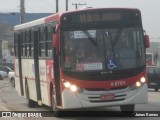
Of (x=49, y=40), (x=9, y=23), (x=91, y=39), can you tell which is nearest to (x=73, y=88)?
(x=91, y=39)

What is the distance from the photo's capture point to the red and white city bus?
601 inches

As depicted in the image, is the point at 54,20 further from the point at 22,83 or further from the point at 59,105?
the point at 22,83

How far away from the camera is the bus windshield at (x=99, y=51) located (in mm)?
15344

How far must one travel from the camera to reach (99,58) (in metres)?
15.4

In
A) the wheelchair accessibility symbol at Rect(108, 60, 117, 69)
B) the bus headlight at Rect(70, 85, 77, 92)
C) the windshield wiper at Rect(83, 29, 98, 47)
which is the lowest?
the bus headlight at Rect(70, 85, 77, 92)

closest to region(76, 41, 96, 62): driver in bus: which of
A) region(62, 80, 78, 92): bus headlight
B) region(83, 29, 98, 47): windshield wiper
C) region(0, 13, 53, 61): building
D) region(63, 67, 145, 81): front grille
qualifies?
region(83, 29, 98, 47): windshield wiper

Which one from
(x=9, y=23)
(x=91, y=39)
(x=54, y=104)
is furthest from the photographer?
(x=9, y=23)

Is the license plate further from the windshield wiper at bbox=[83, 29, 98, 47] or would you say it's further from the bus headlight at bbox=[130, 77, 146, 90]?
the windshield wiper at bbox=[83, 29, 98, 47]

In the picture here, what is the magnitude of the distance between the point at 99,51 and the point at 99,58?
0.61 ft

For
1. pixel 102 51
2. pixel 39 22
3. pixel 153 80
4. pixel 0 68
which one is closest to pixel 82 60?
pixel 102 51

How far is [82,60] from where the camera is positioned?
15344 millimetres

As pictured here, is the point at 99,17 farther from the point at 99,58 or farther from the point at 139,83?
the point at 139,83

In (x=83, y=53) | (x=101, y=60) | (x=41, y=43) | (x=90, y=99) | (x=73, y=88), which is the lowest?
(x=90, y=99)

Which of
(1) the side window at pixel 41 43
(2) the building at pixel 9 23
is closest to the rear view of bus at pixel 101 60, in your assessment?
(1) the side window at pixel 41 43
